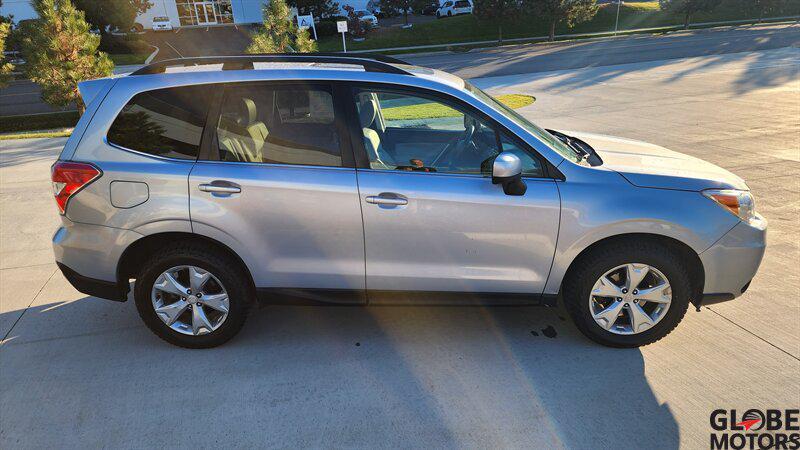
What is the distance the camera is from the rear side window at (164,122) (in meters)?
3.38

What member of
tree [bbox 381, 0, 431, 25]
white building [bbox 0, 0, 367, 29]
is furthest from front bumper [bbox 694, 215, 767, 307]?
white building [bbox 0, 0, 367, 29]

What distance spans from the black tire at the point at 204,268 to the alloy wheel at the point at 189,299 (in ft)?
0.10

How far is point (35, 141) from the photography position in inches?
465

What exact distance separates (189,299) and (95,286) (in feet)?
2.12

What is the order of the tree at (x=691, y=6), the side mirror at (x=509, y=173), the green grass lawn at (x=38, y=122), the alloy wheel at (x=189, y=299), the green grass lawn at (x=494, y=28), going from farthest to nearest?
the green grass lawn at (x=494, y=28) → the tree at (x=691, y=6) → the green grass lawn at (x=38, y=122) → the alloy wheel at (x=189, y=299) → the side mirror at (x=509, y=173)

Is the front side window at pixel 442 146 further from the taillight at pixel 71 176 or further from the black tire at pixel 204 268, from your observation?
the taillight at pixel 71 176

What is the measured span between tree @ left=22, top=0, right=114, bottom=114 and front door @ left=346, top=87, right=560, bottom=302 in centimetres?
1198

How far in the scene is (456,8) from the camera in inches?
1815

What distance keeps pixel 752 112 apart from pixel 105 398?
1185cm

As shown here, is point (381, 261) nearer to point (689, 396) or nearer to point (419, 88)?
point (419, 88)

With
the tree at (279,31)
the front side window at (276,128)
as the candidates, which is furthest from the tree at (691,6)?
the front side window at (276,128)

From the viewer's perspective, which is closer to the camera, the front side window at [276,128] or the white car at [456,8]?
the front side window at [276,128]

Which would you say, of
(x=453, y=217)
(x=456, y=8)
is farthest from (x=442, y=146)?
(x=456, y=8)

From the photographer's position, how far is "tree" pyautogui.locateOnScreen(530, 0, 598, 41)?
107 ft
